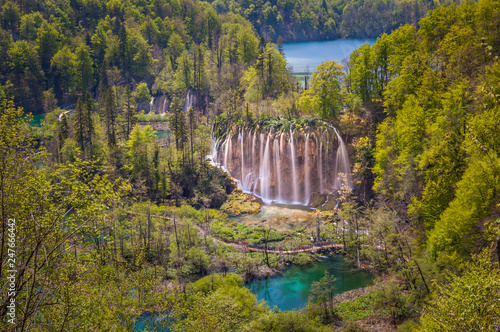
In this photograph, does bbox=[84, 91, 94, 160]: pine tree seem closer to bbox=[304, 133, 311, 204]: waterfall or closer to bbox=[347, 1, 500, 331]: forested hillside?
bbox=[304, 133, 311, 204]: waterfall

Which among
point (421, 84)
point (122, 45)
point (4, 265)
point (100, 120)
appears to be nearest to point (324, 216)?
point (421, 84)

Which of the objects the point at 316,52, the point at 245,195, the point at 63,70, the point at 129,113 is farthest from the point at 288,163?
the point at 316,52

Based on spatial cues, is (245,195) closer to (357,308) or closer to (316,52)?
(357,308)

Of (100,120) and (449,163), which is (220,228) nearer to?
(449,163)

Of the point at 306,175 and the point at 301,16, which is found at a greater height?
the point at 301,16

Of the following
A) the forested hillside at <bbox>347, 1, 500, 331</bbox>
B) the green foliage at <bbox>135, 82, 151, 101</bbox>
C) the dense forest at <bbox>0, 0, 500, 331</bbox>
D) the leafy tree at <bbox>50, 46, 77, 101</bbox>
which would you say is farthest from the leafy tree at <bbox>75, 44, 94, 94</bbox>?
the forested hillside at <bbox>347, 1, 500, 331</bbox>

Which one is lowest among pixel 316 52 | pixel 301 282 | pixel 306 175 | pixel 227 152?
pixel 301 282
